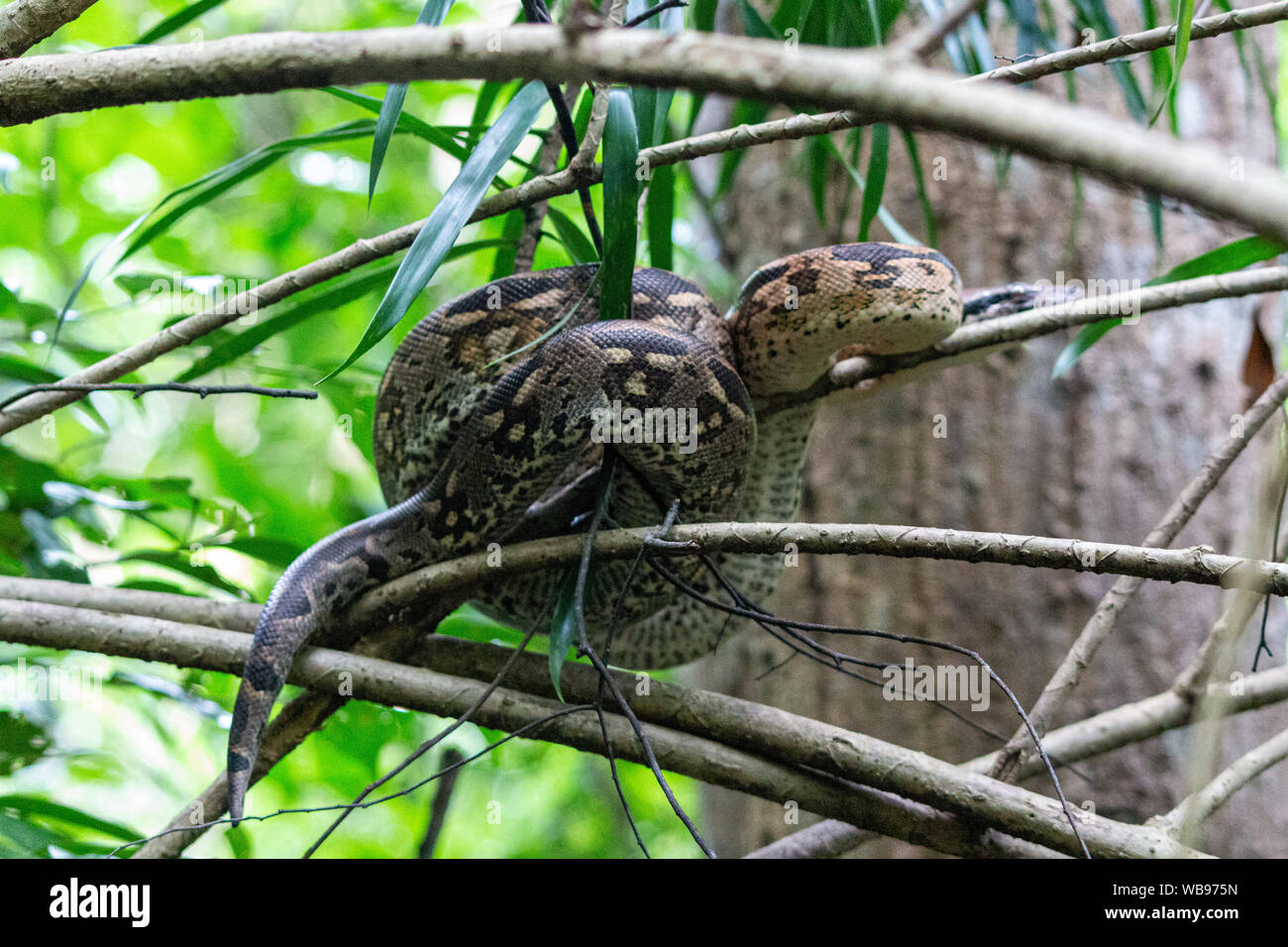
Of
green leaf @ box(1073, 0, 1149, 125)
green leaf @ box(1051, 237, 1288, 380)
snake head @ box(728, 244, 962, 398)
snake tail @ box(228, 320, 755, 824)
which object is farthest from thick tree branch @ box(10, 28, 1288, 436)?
green leaf @ box(1073, 0, 1149, 125)

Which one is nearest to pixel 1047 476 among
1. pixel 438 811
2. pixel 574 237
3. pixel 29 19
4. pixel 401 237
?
pixel 574 237

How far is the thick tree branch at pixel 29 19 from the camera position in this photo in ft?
4.47

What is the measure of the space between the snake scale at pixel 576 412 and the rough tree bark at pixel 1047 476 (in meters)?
1.33

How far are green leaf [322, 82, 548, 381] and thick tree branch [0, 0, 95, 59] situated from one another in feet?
1.95

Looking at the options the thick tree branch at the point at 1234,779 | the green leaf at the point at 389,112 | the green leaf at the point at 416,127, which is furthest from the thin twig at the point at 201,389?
the thick tree branch at the point at 1234,779

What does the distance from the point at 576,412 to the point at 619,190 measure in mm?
532

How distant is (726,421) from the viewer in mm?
2174

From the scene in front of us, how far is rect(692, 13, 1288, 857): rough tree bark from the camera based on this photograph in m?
3.61
